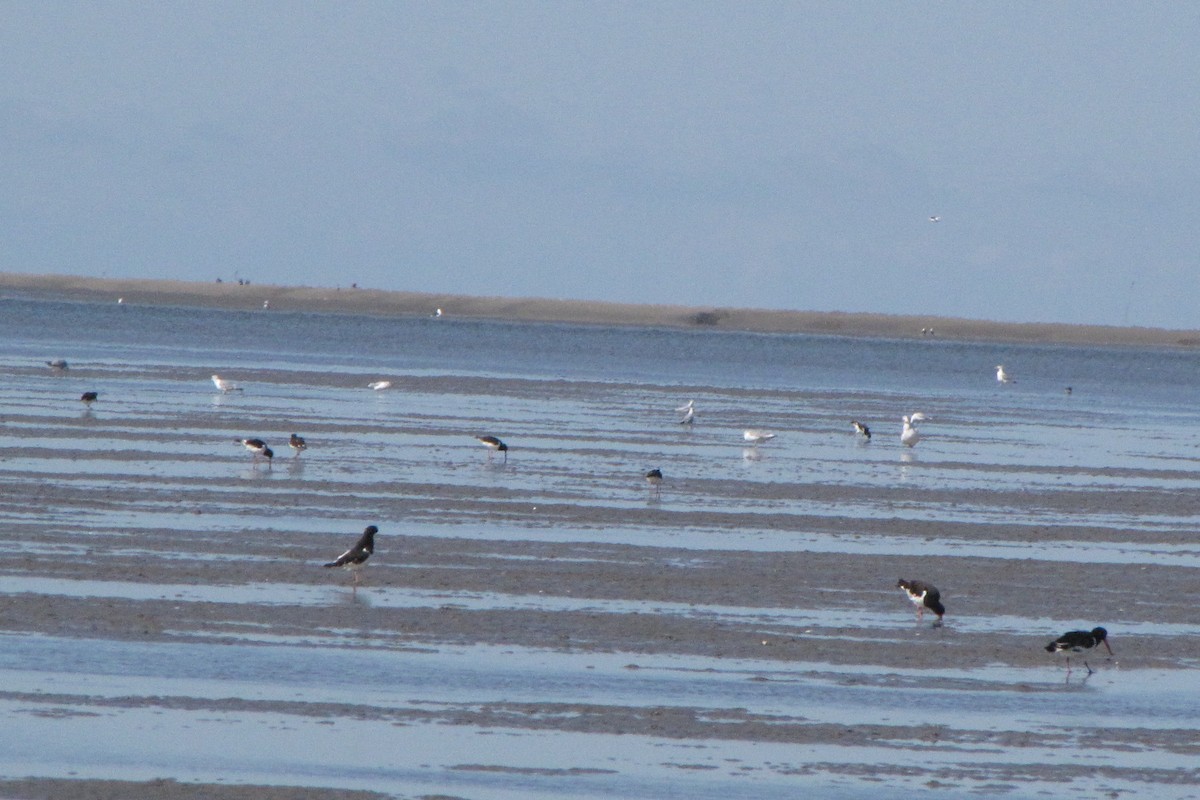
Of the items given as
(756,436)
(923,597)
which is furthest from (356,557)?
(756,436)

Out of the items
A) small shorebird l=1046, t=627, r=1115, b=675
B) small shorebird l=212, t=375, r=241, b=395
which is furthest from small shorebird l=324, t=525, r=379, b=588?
small shorebird l=212, t=375, r=241, b=395

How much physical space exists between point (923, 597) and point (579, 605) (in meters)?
2.49

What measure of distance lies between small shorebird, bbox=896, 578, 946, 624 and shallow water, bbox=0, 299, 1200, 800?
0.22 metres

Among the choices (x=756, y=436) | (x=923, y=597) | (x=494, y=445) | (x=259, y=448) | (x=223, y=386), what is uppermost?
(x=223, y=386)

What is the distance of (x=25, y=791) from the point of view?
27.8 feet

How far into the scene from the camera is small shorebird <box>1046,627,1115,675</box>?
482 inches

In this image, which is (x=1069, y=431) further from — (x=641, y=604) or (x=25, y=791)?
(x=25, y=791)

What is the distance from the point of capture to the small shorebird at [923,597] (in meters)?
13.7

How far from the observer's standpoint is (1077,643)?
12281 millimetres

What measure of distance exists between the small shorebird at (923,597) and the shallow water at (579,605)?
22cm

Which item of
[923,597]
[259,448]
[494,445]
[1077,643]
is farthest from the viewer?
[494,445]

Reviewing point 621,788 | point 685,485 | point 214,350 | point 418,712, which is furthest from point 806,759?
point 214,350

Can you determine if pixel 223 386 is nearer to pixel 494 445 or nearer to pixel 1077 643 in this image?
pixel 494 445

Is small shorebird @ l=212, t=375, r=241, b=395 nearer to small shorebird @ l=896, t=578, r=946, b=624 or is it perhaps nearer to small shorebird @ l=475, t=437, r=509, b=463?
small shorebird @ l=475, t=437, r=509, b=463
